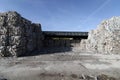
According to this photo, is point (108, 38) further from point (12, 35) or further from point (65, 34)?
point (65, 34)

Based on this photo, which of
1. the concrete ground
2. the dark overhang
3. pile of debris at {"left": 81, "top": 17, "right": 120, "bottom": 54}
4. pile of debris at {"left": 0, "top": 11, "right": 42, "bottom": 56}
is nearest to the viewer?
the concrete ground

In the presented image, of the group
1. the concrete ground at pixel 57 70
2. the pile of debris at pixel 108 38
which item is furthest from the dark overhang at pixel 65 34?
the concrete ground at pixel 57 70

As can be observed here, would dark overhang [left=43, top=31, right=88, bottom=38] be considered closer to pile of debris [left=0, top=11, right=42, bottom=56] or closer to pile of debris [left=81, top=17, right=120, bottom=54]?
pile of debris [left=81, top=17, right=120, bottom=54]

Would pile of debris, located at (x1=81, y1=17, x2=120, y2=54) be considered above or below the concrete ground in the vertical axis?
above

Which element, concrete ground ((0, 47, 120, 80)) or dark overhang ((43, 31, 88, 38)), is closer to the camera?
concrete ground ((0, 47, 120, 80))

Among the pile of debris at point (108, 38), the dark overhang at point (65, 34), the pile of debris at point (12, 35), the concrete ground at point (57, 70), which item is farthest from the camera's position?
the dark overhang at point (65, 34)

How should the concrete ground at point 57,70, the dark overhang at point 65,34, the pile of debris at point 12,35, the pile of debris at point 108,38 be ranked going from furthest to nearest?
1. the dark overhang at point 65,34
2. the pile of debris at point 108,38
3. the pile of debris at point 12,35
4. the concrete ground at point 57,70

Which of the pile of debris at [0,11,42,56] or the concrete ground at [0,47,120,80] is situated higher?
the pile of debris at [0,11,42,56]

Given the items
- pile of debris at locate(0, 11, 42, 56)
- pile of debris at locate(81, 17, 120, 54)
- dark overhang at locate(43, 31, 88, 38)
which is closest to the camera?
pile of debris at locate(0, 11, 42, 56)

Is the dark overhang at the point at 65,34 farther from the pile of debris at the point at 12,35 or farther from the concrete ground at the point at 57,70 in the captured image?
the concrete ground at the point at 57,70

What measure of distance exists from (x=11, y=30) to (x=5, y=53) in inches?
95.2

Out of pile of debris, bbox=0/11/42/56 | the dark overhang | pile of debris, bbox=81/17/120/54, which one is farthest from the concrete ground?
the dark overhang

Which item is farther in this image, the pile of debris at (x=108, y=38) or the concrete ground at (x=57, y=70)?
the pile of debris at (x=108, y=38)

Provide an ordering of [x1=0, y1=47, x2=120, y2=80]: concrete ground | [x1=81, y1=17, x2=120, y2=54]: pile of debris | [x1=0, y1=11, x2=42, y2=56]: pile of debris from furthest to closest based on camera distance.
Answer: [x1=81, y1=17, x2=120, y2=54]: pile of debris
[x1=0, y1=11, x2=42, y2=56]: pile of debris
[x1=0, y1=47, x2=120, y2=80]: concrete ground
